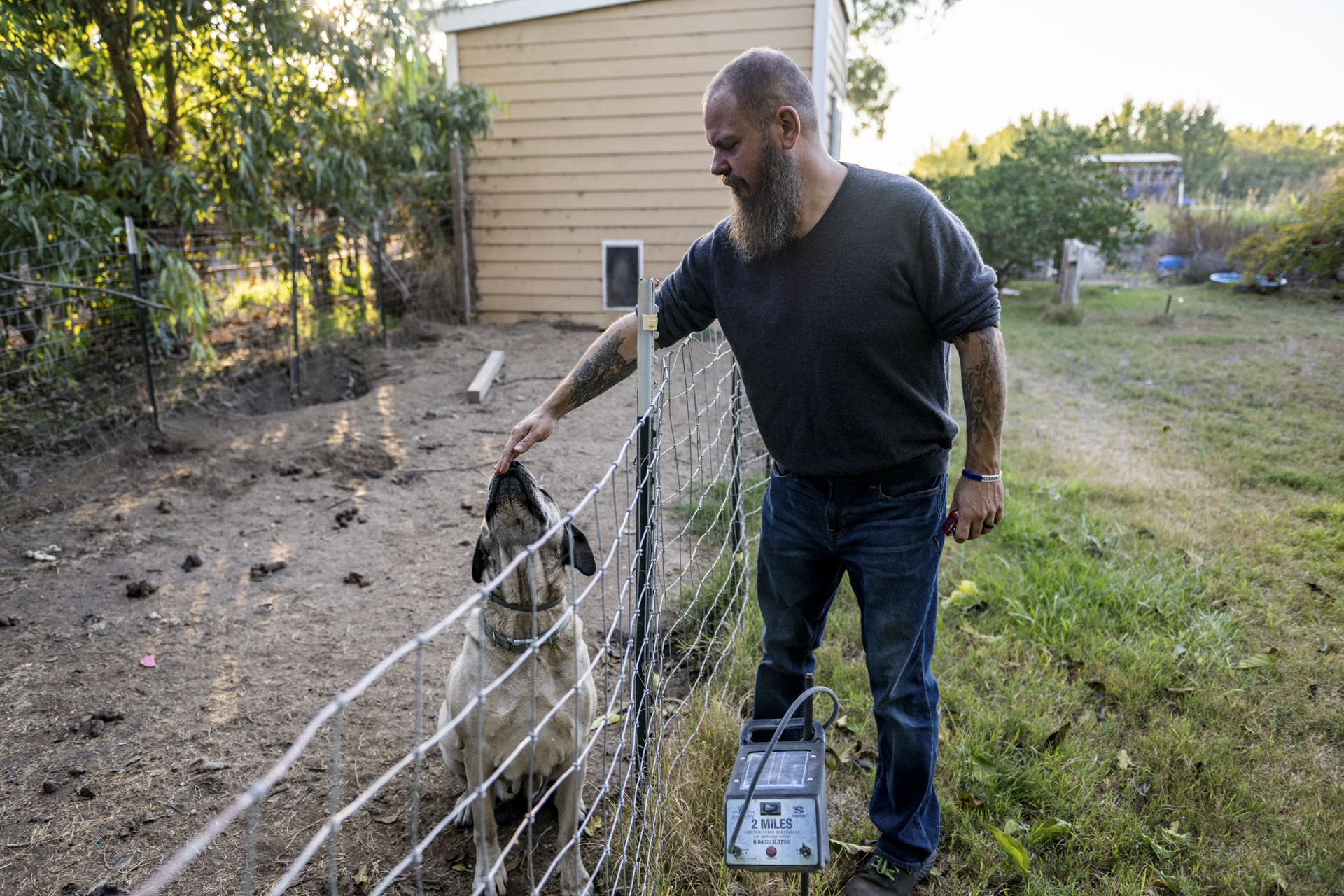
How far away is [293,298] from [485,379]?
2.11 meters

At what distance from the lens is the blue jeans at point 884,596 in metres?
2.27

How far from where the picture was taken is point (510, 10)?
Answer: 9.99m

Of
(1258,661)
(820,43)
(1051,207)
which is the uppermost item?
(820,43)

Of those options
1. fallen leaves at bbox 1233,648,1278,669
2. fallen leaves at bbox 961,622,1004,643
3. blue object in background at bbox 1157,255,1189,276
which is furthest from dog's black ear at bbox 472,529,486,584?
blue object in background at bbox 1157,255,1189,276

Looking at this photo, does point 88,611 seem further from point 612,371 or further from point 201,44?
point 201,44

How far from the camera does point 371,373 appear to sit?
859cm

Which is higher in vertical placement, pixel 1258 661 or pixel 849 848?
pixel 1258 661

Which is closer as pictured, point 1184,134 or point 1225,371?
point 1225,371

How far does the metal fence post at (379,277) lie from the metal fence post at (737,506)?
640 cm

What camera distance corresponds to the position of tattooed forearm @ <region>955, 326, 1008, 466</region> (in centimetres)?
217

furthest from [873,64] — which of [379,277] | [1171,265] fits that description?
[379,277]

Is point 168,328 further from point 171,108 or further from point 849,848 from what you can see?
point 849,848

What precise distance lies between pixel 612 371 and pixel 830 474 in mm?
817

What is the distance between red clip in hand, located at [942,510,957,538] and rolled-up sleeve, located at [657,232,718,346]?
940mm
